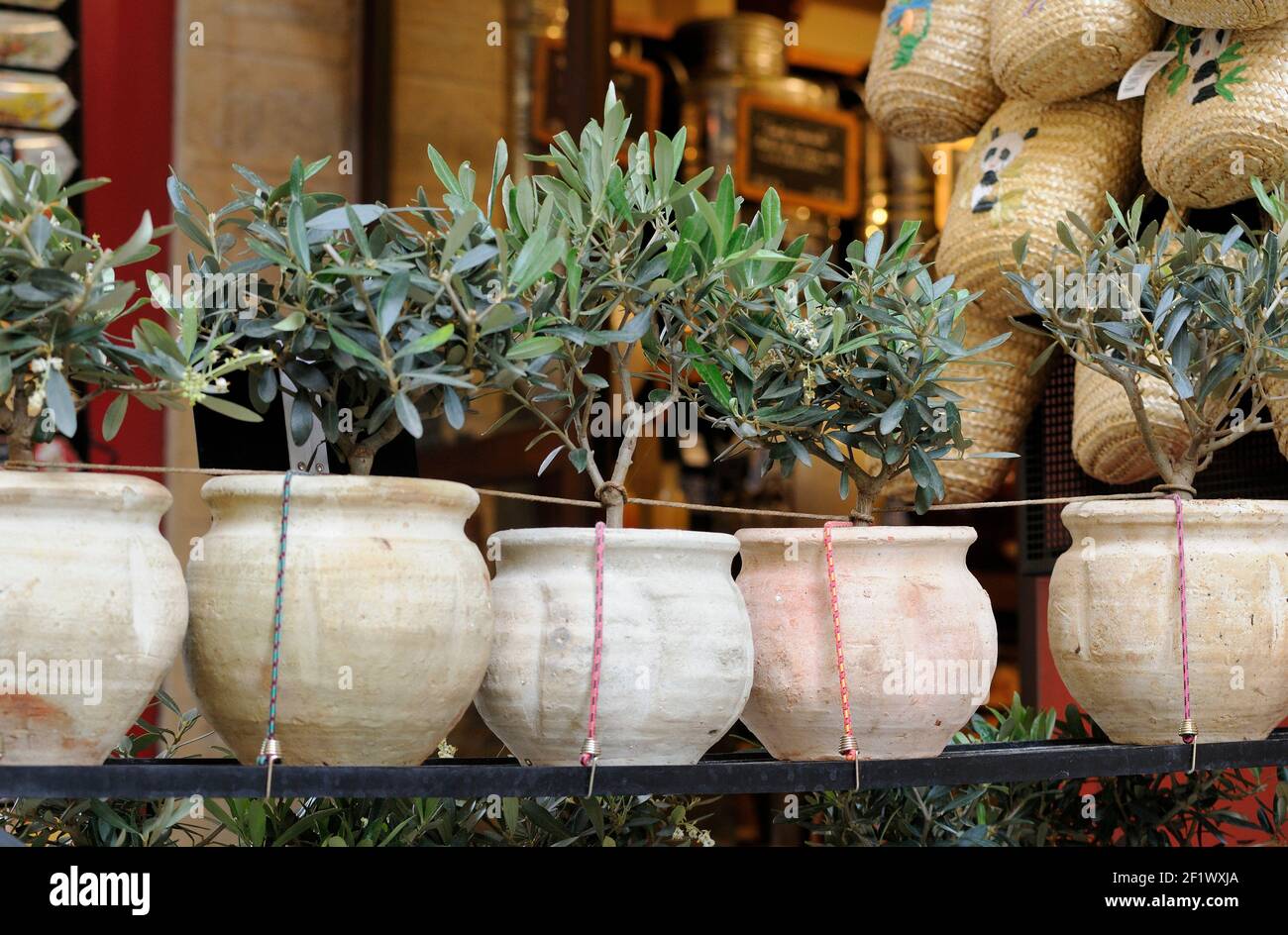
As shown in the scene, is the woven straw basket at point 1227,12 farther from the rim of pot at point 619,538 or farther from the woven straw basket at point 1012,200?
the rim of pot at point 619,538

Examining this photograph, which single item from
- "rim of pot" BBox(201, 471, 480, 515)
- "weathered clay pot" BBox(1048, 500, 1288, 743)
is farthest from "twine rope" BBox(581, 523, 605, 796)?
"weathered clay pot" BBox(1048, 500, 1288, 743)

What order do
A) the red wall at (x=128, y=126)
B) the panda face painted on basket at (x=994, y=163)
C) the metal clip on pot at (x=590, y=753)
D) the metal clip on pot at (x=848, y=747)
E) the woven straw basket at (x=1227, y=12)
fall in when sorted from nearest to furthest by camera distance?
the metal clip on pot at (x=590, y=753), the metal clip on pot at (x=848, y=747), the woven straw basket at (x=1227, y=12), the panda face painted on basket at (x=994, y=163), the red wall at (x=128, y=126)

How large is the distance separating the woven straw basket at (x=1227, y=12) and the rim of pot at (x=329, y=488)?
957 mm

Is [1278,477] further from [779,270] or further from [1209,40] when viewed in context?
[779,270]

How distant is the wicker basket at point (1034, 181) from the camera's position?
5.59ft

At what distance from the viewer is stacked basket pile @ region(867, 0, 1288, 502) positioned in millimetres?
1548

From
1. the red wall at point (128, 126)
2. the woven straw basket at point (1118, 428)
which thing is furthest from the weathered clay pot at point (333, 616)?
the red wall at point (128, 126)

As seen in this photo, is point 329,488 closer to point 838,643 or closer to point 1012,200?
point 838,643

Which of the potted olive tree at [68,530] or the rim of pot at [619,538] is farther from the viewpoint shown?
the rim of pot at [619,538]

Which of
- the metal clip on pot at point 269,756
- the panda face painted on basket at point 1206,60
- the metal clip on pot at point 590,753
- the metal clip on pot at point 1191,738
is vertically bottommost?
the metal clip on pot at point 1191,738

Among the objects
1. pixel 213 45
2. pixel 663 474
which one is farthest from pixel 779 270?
pixel 663 474

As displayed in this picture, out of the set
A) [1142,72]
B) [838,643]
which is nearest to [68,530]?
[838,643]

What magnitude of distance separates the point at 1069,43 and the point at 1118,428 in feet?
1.38
